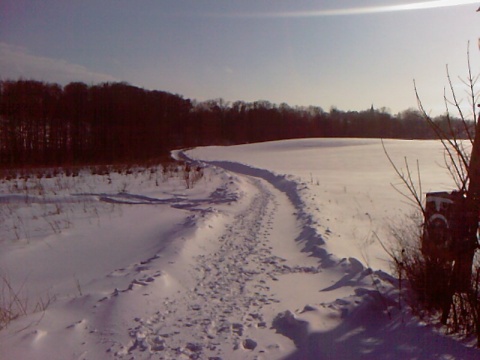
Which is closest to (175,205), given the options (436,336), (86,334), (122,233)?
(122,233)

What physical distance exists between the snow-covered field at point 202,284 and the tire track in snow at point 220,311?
0.02 m

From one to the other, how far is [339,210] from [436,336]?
28.7ft

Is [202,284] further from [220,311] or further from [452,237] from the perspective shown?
[452,237]

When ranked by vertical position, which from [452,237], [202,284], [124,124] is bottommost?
[202,284]

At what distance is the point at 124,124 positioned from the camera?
211ft

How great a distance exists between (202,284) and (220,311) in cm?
100

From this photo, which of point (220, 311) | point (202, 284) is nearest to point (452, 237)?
point (220, 311)

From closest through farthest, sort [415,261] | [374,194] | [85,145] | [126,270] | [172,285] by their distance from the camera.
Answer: [415,261] → [172,285] → [126,270] → [374,194] → [85,145]

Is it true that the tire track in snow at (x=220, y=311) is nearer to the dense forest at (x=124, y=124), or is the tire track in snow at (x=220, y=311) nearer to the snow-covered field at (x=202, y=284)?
the snow-covered field at (x=202, y=284)

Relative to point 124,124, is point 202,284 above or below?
below

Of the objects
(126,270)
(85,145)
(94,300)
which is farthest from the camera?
(85,145)

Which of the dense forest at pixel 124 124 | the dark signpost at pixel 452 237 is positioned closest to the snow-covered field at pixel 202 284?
the dark signpost at pixel 452 237

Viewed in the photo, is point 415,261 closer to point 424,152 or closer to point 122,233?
point 122,233

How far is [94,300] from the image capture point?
440 centimetres
